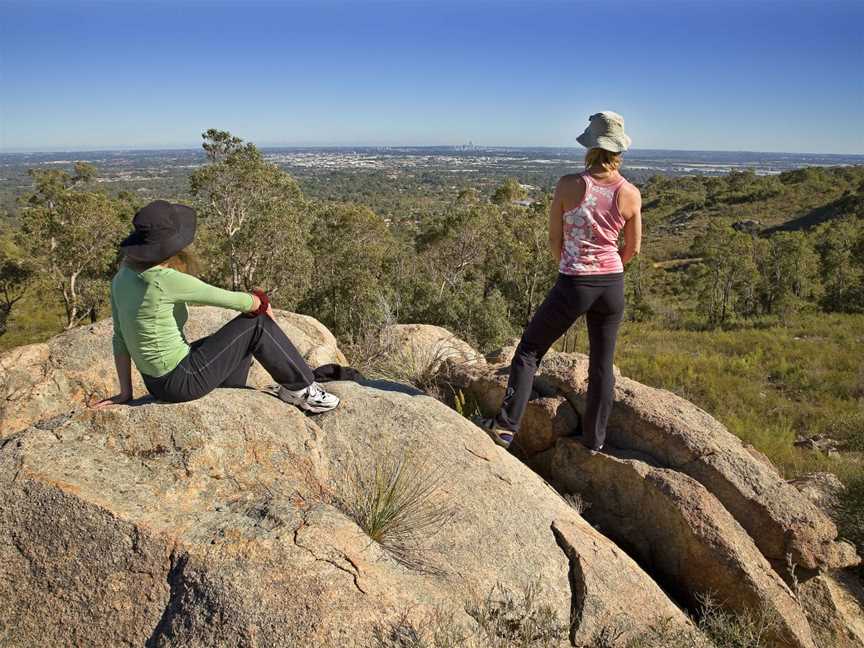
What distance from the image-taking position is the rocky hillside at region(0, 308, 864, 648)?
7.55 ft

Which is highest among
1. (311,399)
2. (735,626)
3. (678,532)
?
(311,399)

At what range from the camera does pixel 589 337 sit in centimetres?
386

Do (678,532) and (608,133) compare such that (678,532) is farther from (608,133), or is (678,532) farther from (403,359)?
(403,359)

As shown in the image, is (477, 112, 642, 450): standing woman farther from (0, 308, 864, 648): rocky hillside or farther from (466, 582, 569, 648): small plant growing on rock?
(466, 582, 569, 648): small plant growing on rock

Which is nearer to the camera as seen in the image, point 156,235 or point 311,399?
point 156,235

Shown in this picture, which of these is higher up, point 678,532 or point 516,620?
point 516,620

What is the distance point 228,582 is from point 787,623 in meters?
3.06

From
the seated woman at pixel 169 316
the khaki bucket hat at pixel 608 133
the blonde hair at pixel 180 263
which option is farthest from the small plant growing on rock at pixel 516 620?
the khaki bucket hat at pixel 608 133

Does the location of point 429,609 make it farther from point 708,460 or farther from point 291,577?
point 708,460

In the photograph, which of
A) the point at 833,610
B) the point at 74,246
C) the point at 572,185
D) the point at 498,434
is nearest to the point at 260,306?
the point at 498,434

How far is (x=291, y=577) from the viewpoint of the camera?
232cm

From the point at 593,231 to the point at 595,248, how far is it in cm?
11

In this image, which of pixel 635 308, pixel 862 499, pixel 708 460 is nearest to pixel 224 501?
pixel 708 460

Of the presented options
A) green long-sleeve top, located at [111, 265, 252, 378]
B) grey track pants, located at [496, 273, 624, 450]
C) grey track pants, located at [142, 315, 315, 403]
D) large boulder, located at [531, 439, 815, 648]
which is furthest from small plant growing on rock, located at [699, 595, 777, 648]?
green long-sleeve top, located at [111, 265, 252, 378]
